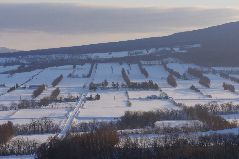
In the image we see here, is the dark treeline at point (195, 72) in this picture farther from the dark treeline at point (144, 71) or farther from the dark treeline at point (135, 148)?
the dark treeline at point (135, 148)

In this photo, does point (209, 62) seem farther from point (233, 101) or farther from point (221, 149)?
point (221, 149)

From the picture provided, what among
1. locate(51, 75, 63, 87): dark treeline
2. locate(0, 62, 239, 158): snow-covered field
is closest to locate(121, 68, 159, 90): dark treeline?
locate(0, 62, 239, 158): snow-covered field

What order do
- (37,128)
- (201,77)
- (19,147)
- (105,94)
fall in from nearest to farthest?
(19,147), (37,128), (105,94), (201,77)

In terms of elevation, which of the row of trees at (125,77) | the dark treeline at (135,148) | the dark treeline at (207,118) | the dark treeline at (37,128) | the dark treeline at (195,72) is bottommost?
the row of trees at (125,77)

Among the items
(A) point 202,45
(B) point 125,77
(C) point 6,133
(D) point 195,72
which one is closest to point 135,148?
(C) point 6,133

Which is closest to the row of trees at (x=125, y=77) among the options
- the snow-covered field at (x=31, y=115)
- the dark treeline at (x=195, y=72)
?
the dark treeline at (x=195, y=72)

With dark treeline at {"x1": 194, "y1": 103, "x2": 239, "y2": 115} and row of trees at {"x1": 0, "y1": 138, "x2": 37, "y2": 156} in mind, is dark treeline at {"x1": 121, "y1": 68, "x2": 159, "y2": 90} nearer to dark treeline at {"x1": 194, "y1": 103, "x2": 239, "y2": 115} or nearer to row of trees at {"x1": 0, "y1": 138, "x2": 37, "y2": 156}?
dark treeline at {"x1": 194, "y1": 103, "x2": 239, "y2": 115}

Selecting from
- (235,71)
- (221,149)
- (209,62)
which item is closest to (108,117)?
(221,149)

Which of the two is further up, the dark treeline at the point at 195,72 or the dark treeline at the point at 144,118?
the dark treeline at the point at 144,118

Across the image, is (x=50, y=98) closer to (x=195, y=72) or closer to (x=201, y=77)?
(x=201, y=77)
